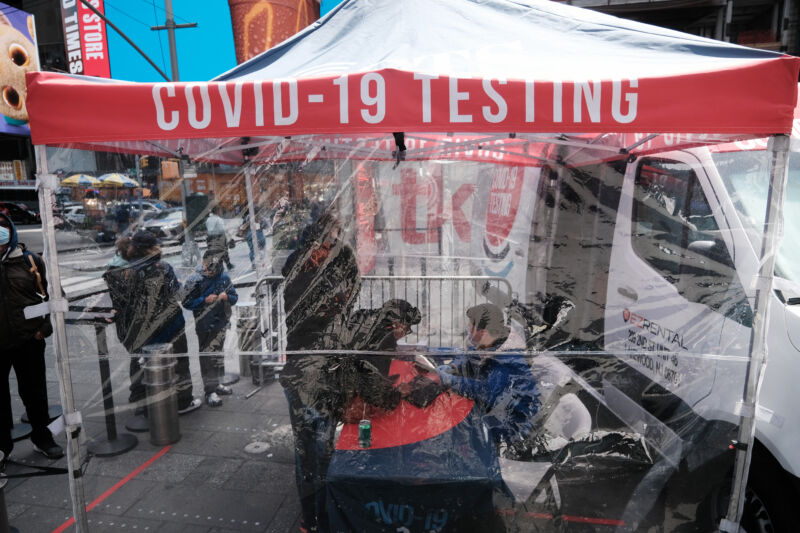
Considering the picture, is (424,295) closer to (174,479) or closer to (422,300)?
(422,300)

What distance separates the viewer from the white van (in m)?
2.46

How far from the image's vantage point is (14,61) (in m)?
17.6

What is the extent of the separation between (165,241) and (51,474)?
1.99 m

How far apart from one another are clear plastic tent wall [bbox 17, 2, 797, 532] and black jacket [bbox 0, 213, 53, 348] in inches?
38.5

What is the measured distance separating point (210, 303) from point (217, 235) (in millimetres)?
477

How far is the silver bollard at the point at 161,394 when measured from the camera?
3.14m

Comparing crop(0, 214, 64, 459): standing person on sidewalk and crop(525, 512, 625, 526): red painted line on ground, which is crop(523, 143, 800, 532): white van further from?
crop(0, 214, 64, 459): standing person on sidewalk

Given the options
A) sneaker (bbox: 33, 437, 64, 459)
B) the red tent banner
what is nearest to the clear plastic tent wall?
the red tent banner

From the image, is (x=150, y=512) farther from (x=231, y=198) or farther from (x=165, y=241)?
(x=231, y=198)

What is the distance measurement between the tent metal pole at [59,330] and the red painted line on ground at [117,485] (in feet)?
2.39

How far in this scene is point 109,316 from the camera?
309 centimetres

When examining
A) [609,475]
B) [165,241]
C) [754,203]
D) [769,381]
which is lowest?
[609,475]

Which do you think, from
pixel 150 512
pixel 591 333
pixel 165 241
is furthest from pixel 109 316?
pixel 591 333

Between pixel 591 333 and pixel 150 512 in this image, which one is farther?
pixel 150 512
